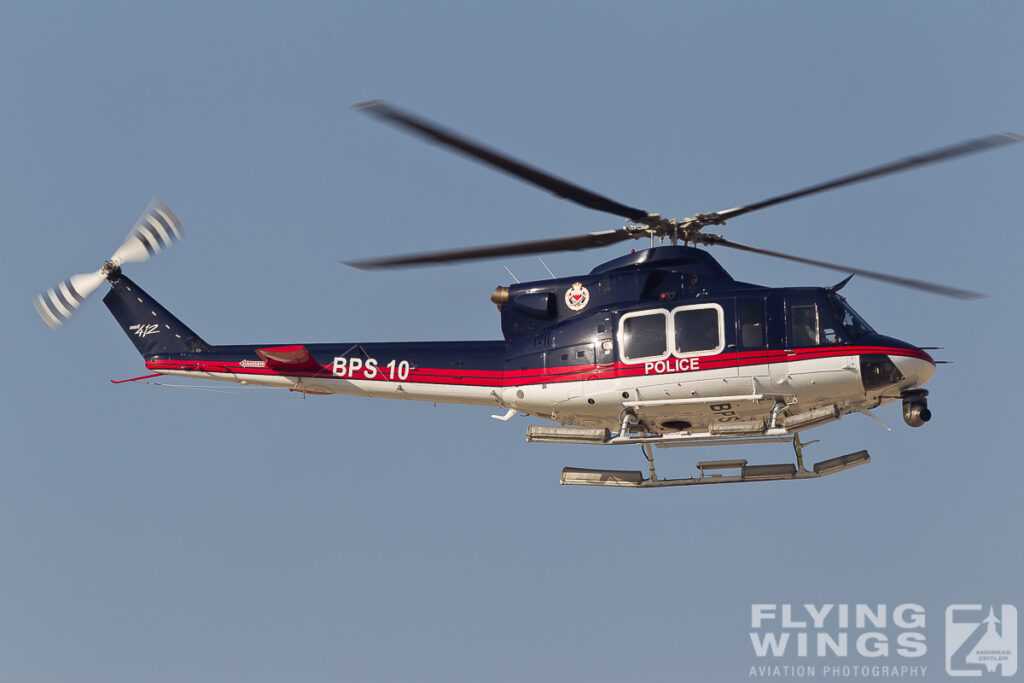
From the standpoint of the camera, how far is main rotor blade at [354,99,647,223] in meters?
16.7

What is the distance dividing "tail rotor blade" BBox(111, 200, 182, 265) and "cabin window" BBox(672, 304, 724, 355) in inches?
421

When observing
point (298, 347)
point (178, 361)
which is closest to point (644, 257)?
point (298, 347)

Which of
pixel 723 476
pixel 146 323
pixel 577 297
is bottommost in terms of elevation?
pixel 723 476

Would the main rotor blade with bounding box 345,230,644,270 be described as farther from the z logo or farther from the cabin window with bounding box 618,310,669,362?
the z logo

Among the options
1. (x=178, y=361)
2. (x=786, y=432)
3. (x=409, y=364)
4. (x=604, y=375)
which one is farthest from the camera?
(x=178, y=361)

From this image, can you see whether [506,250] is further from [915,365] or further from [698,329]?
[915,365]

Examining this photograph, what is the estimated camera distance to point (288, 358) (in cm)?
2331

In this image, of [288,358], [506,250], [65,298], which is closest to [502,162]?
[506,250]

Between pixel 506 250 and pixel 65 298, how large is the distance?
988 centimetres

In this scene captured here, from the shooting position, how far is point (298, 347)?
76.3ft

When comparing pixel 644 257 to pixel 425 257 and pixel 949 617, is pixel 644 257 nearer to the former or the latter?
pixel 425 257

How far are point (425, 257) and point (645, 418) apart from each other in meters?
4.53

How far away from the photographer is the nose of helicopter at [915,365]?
65.4ft

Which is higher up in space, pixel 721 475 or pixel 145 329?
pixel 145 329
